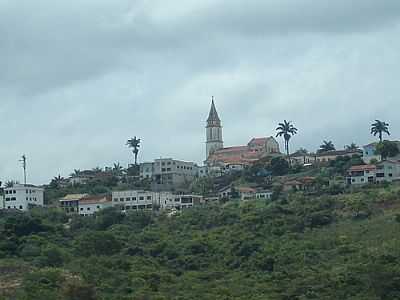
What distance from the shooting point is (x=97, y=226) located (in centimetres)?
7488

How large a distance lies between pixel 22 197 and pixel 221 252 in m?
32.4

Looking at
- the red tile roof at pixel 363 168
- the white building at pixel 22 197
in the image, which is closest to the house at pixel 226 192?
the red tile roof at pixel 363 168

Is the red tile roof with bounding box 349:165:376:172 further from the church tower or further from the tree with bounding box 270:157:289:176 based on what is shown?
the church tower

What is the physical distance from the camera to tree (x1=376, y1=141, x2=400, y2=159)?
287ft

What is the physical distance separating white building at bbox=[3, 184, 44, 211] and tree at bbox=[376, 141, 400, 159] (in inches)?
1146

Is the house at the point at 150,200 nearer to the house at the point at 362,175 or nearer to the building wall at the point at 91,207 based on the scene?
the building wall at the point at 91,207

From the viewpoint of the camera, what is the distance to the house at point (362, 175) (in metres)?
80.6

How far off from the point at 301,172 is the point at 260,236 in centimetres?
2794

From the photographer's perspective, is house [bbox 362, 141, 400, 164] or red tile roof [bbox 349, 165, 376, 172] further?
house [bbox 362, 141, 400, 164]

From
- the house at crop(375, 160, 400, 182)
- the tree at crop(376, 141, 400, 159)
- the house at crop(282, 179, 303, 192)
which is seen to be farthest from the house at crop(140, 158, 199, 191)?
the house at crop(375, 160, 400, 182)

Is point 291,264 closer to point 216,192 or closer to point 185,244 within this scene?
point 185,244

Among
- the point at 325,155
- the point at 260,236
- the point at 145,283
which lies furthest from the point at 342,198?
the point at 325,155

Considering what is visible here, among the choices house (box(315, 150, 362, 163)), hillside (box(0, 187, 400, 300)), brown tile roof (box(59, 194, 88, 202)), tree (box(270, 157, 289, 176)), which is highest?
house (box(315, 150, 362, 163))

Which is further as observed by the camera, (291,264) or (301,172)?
(301,172)
